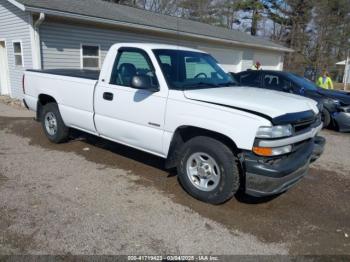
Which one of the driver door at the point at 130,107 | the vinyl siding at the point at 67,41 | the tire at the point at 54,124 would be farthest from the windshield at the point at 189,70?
the vinyl siding at the point at 67,41

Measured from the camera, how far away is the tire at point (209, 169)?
11.7ft

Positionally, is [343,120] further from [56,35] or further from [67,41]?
[56,35]

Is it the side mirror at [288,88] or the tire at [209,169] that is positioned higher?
the side mirror at [288,88]

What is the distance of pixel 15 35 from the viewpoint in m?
10.7

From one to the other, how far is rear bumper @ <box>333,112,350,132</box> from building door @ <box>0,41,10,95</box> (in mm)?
12295

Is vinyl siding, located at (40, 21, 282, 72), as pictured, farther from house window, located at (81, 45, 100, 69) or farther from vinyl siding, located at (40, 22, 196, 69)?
house window, located at (81, 45, 100, 69)

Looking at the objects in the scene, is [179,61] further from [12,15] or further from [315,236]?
[12,15]

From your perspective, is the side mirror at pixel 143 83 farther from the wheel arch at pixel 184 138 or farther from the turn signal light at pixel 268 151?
the turn signal light at pixel 268 151

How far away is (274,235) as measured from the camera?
3322mm

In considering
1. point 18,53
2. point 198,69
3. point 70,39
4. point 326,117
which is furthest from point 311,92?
point 18,53

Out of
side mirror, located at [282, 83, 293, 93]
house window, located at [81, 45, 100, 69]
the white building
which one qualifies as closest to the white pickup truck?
side mirror, located at [282, 83, 293, 93]

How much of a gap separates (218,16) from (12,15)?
30.4 metres

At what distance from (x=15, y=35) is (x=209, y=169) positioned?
1008 cm

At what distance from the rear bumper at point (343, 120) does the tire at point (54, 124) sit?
7.16 meters
